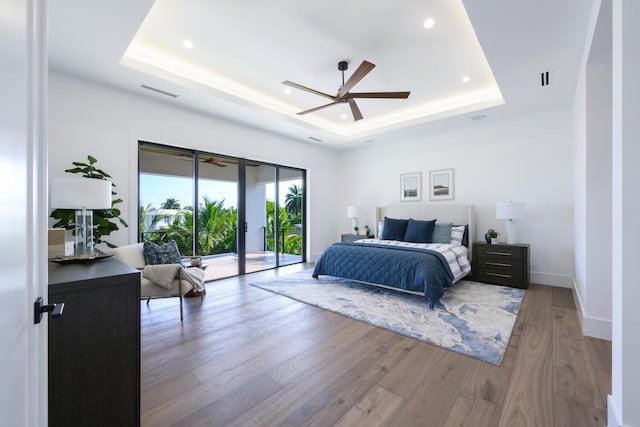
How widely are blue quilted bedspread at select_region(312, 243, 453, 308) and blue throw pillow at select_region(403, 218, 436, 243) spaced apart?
3.05 ft

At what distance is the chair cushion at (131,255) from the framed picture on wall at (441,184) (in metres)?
4.91

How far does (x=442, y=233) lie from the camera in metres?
4.84

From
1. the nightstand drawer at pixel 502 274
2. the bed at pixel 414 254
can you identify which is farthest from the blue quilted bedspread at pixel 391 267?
the nightstand drawer at pixel 502 274

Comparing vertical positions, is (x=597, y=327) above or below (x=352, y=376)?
above

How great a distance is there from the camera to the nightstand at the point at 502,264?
4.14 meters

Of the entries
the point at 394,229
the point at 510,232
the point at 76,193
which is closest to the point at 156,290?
the point at 76,193

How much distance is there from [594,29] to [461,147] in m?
3.13

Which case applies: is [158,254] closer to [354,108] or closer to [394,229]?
[354,108]

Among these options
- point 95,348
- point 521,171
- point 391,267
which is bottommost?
point 391,267
